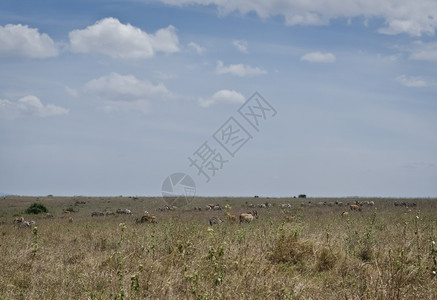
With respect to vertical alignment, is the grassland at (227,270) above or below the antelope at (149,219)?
above

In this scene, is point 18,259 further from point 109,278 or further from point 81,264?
point 109,278

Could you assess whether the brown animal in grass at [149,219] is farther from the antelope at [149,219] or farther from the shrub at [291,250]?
the shrub at [291,250]

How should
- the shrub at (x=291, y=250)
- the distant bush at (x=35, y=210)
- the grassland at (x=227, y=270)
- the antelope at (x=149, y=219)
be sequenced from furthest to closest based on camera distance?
1. the distant bush at (x=35, y=210)
2. the antelope at (x=149, y=219)
3. the shrub at (x=291, y=250)
4. the grassland at (x=227, y=270)

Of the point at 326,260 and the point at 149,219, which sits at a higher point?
the point at 326,260

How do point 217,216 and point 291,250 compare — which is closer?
point 291,250

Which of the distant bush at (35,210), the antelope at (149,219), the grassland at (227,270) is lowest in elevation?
the distant bush at (35,210)

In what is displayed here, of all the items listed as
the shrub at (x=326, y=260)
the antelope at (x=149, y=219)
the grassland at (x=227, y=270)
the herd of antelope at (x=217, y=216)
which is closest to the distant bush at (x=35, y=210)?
the herd of antelope at (x=217, y=216)

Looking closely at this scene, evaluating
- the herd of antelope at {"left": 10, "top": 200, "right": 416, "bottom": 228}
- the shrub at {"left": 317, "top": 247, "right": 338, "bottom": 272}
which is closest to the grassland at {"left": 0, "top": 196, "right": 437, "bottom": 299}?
the shrub at {"left": 317, "top": 247, "right": 338, "bottom": 272}

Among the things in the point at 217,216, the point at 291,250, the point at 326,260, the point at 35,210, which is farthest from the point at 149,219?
the point at 35,210

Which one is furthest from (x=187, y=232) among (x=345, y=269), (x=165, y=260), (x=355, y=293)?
(x=355, y=293)

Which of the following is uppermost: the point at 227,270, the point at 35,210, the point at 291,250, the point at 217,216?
the point at 291,250

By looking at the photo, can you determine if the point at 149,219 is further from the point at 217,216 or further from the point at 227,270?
the point at 227,270

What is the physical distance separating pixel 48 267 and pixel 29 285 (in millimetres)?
1068

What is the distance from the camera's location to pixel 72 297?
4820mm
